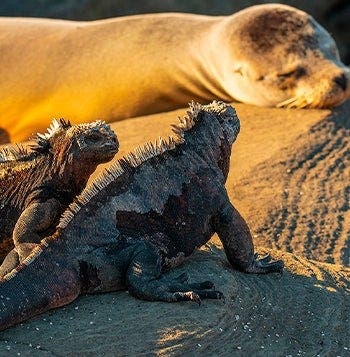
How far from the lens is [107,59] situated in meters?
9.55

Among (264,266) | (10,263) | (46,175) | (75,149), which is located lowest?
(264,266)

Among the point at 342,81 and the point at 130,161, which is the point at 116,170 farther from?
the point at 342,81

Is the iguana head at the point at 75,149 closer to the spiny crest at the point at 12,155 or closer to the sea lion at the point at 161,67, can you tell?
the spiny crest at the point at 12,155

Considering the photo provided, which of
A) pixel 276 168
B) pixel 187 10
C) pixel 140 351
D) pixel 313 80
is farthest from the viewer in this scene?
pixel 187 10

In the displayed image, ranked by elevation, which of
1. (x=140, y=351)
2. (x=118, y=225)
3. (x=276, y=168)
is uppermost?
(x=118, y=225)

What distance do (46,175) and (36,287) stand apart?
102cm

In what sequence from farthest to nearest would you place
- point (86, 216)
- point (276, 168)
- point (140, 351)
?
point (276, 168) → point (86, 216) → point (140, 351)

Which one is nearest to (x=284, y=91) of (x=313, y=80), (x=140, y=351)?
(x=313, y=80)

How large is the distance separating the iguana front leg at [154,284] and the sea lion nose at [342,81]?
496cm

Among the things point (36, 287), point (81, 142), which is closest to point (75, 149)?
point (81, 142)

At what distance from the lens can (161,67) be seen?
9547 mm

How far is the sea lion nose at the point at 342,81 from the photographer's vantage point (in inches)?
350

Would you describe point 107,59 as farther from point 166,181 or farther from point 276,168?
point 166,181

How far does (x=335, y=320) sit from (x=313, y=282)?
38 centimetres
